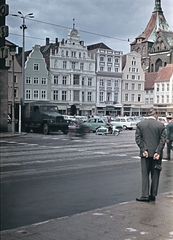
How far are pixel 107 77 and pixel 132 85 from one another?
1.31 ft

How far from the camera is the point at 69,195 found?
511 centimetres

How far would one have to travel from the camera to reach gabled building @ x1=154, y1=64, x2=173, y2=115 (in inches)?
145

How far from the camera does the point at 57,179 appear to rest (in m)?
4.52

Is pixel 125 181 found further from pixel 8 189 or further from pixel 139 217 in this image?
pixel 8 189

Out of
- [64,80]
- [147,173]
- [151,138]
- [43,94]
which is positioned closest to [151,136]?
[151,138]

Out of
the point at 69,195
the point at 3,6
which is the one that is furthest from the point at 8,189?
the point at 69,195

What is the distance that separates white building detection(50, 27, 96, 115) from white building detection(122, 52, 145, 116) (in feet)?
1.20

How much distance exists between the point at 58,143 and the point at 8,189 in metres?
1.14

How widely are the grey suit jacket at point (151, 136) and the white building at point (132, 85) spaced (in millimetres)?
1222

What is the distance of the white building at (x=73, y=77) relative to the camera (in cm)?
270

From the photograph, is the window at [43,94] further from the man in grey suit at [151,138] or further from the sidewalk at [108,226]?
the man in grey suit at [151,138]

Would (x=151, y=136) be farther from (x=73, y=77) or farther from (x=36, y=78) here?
(x=36, y=78)

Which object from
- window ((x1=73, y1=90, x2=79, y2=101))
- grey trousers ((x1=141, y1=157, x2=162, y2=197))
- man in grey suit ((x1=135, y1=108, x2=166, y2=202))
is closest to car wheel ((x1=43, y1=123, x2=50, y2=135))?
window ((x1=73, y1=90, x2=79, y2=101))

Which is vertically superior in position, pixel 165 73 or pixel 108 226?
pixel 165 73
